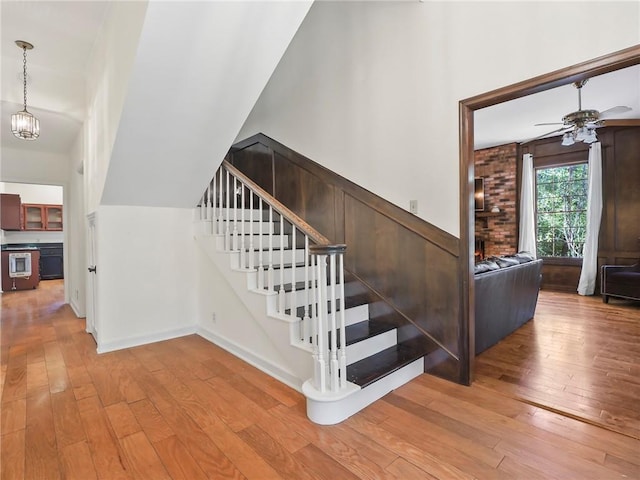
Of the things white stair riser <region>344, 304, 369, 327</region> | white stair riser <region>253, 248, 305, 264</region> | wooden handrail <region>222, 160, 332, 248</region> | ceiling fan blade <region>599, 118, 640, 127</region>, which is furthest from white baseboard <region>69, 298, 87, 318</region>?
ceiling fan blade <region>599, 118, 640, 127</region>

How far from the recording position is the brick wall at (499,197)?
696cm

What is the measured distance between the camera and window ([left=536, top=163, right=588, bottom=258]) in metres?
6.30

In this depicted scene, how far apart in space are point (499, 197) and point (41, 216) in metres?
11.2

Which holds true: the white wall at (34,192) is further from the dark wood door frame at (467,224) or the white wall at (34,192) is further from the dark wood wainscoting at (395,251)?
the dark wood door frame at (467,224)

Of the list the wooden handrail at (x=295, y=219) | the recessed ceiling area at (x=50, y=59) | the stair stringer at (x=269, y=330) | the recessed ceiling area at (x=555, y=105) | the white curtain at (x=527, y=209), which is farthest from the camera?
the white curtain at (x=527, y=209)

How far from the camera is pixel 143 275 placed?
356 centimetres

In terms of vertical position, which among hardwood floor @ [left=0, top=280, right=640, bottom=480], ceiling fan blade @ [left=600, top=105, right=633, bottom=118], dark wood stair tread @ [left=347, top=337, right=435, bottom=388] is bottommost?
hardwood floor @ [left=0, top=280, right=640, bottom=480]

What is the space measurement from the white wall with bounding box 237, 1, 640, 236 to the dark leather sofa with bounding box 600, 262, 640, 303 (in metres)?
4.28

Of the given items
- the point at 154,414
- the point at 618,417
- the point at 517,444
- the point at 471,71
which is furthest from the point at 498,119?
the point at 154,414

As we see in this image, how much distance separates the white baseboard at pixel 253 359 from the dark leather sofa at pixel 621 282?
5.33 meters

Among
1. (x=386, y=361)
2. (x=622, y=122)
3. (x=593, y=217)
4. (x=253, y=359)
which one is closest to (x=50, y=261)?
(x=253, y=359)

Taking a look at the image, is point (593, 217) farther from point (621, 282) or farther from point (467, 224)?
point (467, 224)

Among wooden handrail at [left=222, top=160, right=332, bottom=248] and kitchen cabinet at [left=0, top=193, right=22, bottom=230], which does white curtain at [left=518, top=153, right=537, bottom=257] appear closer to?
wooden handrail at [left=222, top=160, right=332, bottom=248]

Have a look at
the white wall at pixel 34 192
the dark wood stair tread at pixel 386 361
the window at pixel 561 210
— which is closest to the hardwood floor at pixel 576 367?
the dark wood stair tread at pixel 386 361
